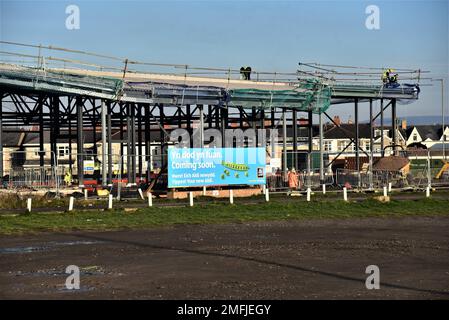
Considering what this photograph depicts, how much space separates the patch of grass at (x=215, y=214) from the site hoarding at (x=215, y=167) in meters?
5.50

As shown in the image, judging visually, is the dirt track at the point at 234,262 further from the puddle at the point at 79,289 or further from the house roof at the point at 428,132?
the house roof at the point at 428,132

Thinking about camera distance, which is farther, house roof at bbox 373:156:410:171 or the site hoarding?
house roof at bbox 373:156:410:171

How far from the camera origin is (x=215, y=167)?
43.6 meters

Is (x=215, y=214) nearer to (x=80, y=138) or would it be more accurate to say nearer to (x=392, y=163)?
(x=80, y=138)

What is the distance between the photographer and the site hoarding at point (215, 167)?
42.3 m

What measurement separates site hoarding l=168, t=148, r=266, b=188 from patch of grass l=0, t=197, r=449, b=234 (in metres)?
5.50

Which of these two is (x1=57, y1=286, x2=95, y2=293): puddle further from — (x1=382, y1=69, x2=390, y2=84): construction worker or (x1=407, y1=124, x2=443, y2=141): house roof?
(x1=407, y1=124, x2=443, y2=141): house roof

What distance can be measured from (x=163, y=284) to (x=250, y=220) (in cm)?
1554

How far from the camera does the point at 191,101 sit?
174 feet

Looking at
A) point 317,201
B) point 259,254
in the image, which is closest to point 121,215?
point 317,201

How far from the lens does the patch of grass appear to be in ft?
91.9

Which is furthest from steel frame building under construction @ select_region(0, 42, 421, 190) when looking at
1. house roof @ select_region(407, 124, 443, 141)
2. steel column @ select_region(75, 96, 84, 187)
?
house roof @ select_region(407, 124, 443, 141)

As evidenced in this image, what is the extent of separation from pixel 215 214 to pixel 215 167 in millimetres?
11747
